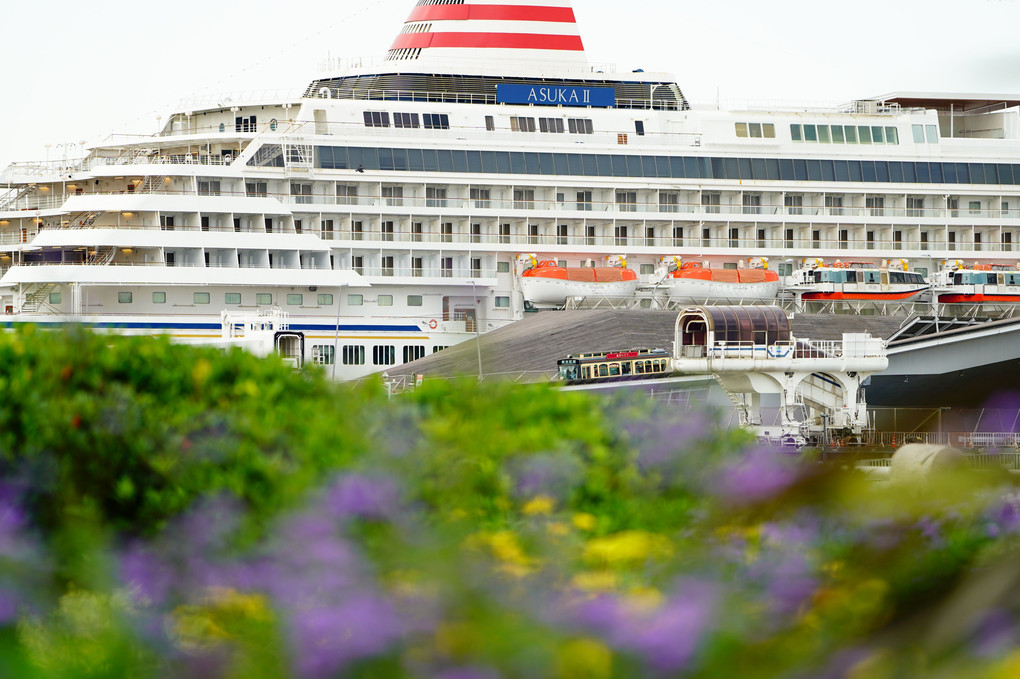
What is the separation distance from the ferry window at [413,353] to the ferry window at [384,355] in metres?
0.44

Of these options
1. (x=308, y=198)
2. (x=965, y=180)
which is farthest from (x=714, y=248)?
(x=308, y=198)

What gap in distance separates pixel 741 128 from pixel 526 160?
992 cm

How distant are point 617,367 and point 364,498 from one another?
1106 inches

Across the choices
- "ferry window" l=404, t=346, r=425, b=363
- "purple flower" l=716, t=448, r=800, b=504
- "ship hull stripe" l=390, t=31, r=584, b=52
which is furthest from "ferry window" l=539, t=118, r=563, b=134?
"purple flower" l=716, t=448, r=800, b=504

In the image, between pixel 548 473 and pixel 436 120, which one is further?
pixel 436 120

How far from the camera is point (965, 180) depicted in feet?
194

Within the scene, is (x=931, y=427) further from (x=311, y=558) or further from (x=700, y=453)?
(x=311, y=558)

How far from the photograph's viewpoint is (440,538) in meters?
7.20

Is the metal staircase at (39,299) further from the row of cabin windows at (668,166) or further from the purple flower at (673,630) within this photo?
the purple flower at (673,630)

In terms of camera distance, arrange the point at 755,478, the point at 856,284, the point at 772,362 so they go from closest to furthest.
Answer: the point at 755,478
the point at 772,362
the point at 856,284

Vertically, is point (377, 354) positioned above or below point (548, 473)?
above

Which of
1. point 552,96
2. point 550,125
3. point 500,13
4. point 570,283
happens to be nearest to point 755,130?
point 552,96

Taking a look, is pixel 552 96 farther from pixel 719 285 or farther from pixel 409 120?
pixel 719 285

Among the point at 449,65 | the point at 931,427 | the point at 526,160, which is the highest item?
the point at 449,65
